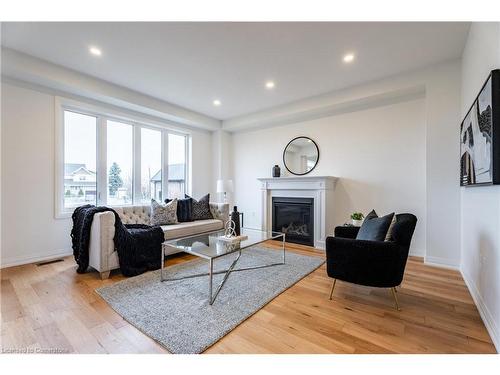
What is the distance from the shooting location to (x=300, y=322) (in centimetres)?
177

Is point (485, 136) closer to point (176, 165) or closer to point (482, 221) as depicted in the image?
point (482, 221)

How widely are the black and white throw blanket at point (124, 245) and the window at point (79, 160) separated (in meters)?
0.84

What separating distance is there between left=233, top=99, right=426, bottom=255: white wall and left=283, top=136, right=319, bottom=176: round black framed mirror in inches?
4.1

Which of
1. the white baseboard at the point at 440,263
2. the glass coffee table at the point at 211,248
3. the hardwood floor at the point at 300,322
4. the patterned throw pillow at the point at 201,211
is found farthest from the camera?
the patterned throw pillow at the point at 201,211

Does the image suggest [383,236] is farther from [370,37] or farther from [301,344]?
[370,37]

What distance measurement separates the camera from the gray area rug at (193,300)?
1.62 metres

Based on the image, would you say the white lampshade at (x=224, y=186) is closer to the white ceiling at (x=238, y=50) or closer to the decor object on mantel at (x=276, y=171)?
the decor object on mantel at (x=276, y=171)

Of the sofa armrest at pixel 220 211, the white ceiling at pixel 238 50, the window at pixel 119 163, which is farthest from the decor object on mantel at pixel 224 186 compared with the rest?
the white ceiling at pixel 238 50

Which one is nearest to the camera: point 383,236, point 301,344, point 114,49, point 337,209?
point 301,344

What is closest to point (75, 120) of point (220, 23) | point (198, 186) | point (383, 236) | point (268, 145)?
point (198, 186)

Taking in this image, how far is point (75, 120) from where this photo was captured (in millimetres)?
3617

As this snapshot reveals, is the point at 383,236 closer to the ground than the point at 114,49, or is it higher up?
closer to the ground

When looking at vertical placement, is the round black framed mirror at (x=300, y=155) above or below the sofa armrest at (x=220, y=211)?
above
